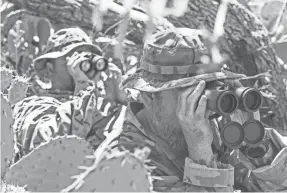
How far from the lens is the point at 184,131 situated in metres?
1.83

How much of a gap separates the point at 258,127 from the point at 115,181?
0.77 metres

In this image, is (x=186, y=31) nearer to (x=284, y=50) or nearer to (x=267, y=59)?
(x=267, y=59)

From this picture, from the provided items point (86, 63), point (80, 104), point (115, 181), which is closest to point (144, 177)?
point (115, 181)

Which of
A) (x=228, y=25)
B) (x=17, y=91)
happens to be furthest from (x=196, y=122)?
(x=228, y=25)

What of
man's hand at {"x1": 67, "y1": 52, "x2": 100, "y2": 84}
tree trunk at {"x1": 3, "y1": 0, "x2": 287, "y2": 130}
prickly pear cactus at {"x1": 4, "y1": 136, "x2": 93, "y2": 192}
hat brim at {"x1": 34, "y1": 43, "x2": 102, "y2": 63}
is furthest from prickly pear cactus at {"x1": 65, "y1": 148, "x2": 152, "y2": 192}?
tree trunk at {"x1": 3, "y1": 0, "x2": 287, "y2": 130}

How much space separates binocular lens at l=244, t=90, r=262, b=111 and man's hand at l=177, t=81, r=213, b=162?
5.0 inches

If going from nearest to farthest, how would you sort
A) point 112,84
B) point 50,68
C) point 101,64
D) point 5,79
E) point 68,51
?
point 5,79, point 101,64, point 112,84, point 68,51, point 50,68

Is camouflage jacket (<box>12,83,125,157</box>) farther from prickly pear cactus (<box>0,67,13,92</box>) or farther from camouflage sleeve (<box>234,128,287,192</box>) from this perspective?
camouflage sleeve (<box>234,128,287,192</box>)

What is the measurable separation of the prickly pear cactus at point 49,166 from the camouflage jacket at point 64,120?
1.16 meters

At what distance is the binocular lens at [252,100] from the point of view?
178 cm

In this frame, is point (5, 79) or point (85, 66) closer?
point (5, 79)

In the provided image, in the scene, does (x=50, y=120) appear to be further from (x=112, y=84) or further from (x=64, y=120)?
(x=112, y=84)

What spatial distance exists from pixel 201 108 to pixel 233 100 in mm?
100

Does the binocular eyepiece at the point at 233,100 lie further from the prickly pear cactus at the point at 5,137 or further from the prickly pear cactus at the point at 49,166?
the prickly pear cactus at the point at 5,137
